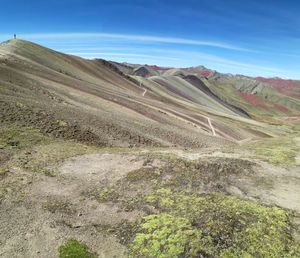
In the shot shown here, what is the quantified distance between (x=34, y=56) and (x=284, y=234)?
7785cm

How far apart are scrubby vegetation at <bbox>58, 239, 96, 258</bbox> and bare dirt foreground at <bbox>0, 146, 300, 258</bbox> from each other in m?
0.29

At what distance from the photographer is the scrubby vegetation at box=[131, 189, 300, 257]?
45.1ft

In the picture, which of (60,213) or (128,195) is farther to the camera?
(128,195)

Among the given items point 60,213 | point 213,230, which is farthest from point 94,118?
point 213,230

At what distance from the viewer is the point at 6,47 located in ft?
264

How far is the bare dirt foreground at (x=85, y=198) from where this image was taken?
47.4 ft

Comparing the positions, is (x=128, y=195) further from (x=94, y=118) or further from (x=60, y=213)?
(x=94, y=118)

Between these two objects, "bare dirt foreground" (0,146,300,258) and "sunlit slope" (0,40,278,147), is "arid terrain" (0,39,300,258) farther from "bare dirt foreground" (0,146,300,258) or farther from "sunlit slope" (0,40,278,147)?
"sunlit slope" (0,40,278,147)

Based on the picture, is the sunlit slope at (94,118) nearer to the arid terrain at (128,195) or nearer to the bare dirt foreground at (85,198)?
the arid terrain at (128,195)

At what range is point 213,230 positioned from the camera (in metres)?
14.8

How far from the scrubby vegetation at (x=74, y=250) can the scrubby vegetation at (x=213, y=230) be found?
189 cm

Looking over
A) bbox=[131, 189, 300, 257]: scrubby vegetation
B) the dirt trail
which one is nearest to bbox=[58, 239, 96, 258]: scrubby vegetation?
the dirt trail

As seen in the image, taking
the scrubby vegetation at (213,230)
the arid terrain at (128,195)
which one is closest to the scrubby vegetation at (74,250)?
the arid terrain at (128,195)

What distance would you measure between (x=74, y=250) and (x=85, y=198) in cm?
446
